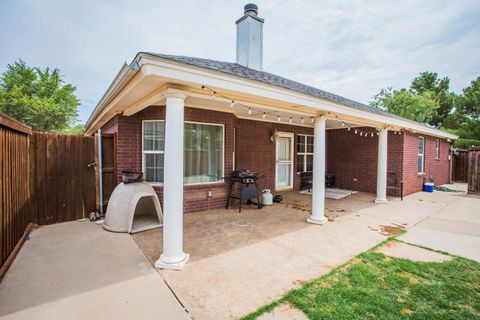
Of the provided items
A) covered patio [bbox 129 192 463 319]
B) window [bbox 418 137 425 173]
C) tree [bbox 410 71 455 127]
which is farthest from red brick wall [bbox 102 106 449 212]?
tree [bbox 410 71 455 127]

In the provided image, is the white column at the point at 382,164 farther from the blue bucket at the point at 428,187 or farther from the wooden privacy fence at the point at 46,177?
the wooden privacy fence at the point at 46,177

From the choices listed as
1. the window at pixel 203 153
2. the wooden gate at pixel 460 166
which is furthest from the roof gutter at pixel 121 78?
the wooden gate at pixel 460 166

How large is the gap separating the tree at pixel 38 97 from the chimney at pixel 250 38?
24.9 meters

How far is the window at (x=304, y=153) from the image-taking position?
939 centimetres

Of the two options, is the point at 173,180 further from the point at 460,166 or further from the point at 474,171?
the point at 460,166

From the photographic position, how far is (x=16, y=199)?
3453 mm

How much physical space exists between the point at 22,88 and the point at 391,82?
42253 mm

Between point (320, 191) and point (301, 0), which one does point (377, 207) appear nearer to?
point (320, 191)

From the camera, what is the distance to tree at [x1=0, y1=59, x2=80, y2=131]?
875 inches

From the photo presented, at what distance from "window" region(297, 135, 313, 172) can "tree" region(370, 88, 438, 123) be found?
2107 centimetres

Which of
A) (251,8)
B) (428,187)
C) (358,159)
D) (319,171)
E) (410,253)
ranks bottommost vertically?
(410,253)

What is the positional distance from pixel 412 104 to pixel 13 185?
3241 centimetres

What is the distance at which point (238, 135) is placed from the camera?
7.24 metres

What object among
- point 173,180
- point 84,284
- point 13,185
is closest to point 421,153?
point 173,180
